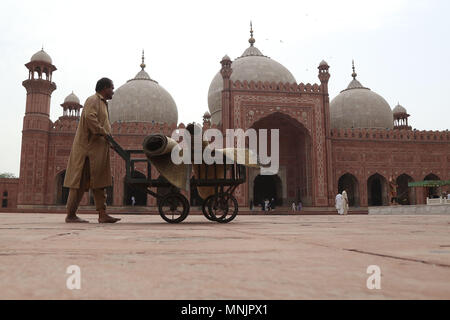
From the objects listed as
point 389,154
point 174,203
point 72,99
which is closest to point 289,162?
point 389,154

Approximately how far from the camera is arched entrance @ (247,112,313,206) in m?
14.8

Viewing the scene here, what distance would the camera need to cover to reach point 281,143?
15938 mm

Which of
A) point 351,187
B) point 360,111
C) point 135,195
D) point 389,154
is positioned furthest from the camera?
point 360,111

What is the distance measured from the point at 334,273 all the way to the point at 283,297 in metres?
0.19

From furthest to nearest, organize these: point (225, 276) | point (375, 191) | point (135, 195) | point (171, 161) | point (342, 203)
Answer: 1. point (375, 191)
2. point (135, 195)
3. point (342, 203)
4. point (171, 161)
5. point (225, 276)

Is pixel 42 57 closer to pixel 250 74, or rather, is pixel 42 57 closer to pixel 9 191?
pixel 9 191

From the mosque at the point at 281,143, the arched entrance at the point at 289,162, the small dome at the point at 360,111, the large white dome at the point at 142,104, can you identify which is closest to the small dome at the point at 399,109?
the small dome at the point at 360,111

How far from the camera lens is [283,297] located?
448 mm

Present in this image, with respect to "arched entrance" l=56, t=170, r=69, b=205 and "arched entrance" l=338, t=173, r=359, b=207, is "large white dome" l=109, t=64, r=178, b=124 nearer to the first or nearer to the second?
"arched entrance" l=56, t=170, r=69, b=205

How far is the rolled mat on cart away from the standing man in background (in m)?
0.35

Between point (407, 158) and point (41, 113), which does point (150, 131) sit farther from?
point (407, 158)

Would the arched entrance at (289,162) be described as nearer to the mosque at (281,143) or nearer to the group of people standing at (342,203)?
the mosque at (281,143)

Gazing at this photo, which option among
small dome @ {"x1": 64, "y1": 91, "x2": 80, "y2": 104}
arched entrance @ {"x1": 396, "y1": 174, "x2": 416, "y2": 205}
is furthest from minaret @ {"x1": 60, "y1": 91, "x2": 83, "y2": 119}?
arched entrance @ {"x1": 396, "y1": 174, "x2": 416, "y2": 205}

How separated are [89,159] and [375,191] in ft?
54.0
